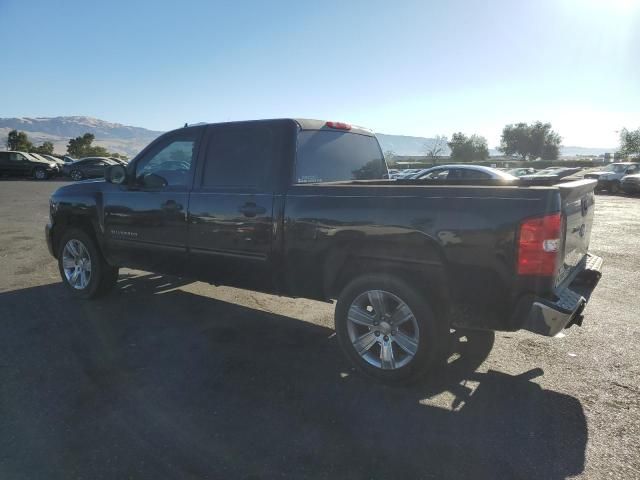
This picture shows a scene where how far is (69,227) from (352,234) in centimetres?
397

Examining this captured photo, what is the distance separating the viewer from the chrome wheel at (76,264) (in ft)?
17.7

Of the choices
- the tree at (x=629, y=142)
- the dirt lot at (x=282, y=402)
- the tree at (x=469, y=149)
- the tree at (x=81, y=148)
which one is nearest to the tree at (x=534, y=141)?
the tree at (x=469, y=149)

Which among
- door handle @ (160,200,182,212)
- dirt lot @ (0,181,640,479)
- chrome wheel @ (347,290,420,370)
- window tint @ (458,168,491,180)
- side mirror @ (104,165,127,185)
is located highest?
side mirror @ (104,165,127,185)

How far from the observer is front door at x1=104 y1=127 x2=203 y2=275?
4484 mm

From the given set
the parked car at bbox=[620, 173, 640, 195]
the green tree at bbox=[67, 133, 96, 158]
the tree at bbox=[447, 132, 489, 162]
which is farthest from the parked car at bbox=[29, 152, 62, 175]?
the tree at bbox=[447, 132, 489, 162]

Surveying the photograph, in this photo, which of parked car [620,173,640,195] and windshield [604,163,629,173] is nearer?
parked car [620,173,640,195]

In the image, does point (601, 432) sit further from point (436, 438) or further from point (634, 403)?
point (436, 438)

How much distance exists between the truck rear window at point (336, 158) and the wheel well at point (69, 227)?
2953 mm

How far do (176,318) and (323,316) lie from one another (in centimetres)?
160

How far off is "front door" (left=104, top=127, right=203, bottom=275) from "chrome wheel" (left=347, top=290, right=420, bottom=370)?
6.57 ft

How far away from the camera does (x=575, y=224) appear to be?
3.41 meters

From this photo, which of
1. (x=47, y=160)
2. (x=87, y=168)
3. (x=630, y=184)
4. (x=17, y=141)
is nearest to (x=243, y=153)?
(x=630, y=184)

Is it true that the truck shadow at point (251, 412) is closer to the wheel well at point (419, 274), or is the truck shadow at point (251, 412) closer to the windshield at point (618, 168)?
the wheel well at point (419, 274)

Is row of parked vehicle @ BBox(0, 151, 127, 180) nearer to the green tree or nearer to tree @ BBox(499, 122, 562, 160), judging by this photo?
the green tree
